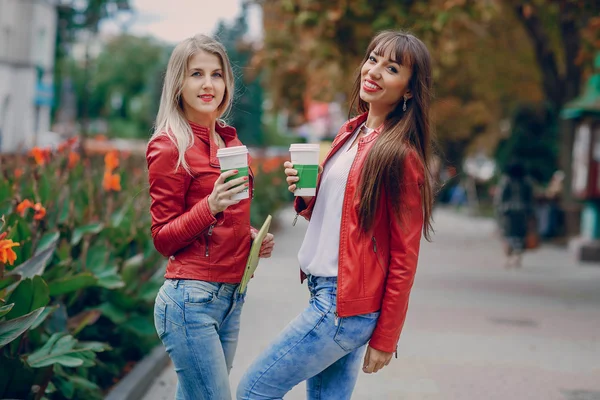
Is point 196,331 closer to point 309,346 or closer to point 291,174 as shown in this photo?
point 309,346

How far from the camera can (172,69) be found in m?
3.18

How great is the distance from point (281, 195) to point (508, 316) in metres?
11.1

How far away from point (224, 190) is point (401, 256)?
2.18 feet

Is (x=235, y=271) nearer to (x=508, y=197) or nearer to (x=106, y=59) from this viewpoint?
(x=508, y=197)

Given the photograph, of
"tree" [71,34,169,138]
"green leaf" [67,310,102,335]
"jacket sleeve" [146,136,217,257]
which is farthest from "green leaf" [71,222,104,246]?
"tree" [71,34,169,138]

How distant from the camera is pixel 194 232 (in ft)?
9.56

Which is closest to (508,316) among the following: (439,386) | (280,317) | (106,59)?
(280,317)

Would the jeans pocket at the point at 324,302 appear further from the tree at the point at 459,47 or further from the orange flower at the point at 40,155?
the orange flower at the point at 40,155

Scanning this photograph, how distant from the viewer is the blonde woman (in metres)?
2.96

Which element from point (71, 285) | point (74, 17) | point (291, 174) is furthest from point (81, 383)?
point (74, 17)

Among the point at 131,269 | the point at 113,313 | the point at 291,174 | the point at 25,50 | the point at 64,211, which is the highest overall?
the point at 25,50

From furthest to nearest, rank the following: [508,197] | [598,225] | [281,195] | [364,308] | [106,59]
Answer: [106,59] < [281,195] < [598,225] < [508,197] < [364,308]

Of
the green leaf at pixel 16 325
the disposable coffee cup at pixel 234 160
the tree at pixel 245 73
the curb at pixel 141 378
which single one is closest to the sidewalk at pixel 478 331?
the curb at pixel 141 378

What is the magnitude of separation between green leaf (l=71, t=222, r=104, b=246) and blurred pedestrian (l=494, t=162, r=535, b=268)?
9.58m
